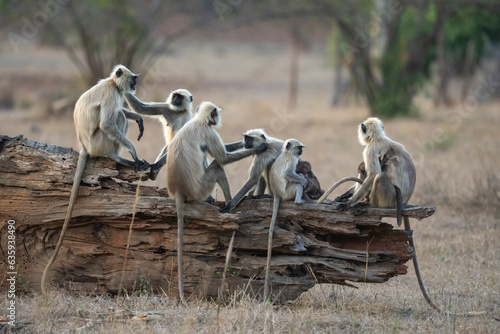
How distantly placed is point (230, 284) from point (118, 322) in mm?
982

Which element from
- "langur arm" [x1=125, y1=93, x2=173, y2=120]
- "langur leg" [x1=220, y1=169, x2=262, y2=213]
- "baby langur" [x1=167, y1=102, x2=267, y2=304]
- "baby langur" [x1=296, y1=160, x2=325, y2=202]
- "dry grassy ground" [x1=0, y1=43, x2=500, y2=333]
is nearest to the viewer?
"dry grassy ground" [x1=0, y1=43, x2=500, y2=333]

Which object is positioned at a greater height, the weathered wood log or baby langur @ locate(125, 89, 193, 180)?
baby langur @ locate(125, 89, 193, 180)

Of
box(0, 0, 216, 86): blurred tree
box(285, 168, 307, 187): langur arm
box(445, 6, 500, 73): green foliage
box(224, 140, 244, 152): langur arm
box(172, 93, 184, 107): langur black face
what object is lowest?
box(285, 168, 307, 187): langur arm

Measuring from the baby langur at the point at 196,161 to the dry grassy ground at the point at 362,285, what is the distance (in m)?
0.60

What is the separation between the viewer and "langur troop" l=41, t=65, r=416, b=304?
16.5 ft

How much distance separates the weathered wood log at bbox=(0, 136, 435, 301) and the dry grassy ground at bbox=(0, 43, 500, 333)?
22 centimetres

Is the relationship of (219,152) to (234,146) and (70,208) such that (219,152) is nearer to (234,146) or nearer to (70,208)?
(234,146)

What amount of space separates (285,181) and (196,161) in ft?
2.43

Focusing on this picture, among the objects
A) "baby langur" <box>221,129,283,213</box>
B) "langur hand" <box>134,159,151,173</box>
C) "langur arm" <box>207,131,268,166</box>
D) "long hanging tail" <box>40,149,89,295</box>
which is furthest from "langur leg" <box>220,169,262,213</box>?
"long hanging tail" <box>40,149,89,295</box>

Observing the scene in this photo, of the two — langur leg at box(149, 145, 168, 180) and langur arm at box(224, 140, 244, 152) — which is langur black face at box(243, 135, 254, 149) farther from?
langur leg at box(149, 145, 168, 180)

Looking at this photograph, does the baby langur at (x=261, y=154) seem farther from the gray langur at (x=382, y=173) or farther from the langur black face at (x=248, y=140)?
the gray langur at (x=382, y=173)

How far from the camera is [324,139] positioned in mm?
14758

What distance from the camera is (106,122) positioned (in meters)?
5.27

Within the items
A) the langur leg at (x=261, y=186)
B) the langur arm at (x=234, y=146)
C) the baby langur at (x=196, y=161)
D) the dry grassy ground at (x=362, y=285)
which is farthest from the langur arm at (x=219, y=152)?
the dry grassy ground at (x=362, y=285)
